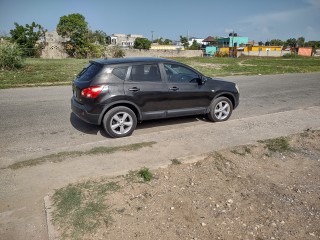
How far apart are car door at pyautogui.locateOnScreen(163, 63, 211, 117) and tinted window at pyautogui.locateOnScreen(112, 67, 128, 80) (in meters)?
0.97

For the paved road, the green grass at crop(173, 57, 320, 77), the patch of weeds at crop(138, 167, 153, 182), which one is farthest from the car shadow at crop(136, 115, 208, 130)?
the green grass at crop(173, 57, 320, 77)

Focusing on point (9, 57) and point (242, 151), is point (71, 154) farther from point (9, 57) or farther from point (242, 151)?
point (9, 57)

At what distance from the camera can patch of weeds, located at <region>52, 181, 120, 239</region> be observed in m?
3.09

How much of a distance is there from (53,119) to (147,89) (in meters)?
2.93

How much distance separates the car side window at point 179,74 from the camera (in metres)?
6.41

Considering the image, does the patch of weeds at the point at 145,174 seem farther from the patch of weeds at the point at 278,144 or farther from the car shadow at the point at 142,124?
the patch of weeds at the point at 278,144

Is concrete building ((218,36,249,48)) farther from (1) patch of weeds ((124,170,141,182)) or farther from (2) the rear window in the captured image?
(1) patch of weeds ((124,170,141,182))

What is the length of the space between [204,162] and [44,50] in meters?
33.1

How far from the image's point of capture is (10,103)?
30.0ft

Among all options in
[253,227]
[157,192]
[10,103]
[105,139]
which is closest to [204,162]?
[157,192]

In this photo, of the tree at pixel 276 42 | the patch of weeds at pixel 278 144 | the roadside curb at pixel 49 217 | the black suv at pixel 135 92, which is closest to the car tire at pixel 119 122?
the black suv at pixel 135 92

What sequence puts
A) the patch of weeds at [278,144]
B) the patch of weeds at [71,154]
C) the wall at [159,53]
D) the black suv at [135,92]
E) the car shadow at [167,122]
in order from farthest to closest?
the wall at [159,53]
the car shadow at [167,122]
the black suv at [135,92]
the patch of weeds at [278,144]
the patch of weeds at [71,154]

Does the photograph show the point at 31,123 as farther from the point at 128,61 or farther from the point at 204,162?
the point at 204,162

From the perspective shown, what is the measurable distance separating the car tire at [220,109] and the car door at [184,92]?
23 centimetres
